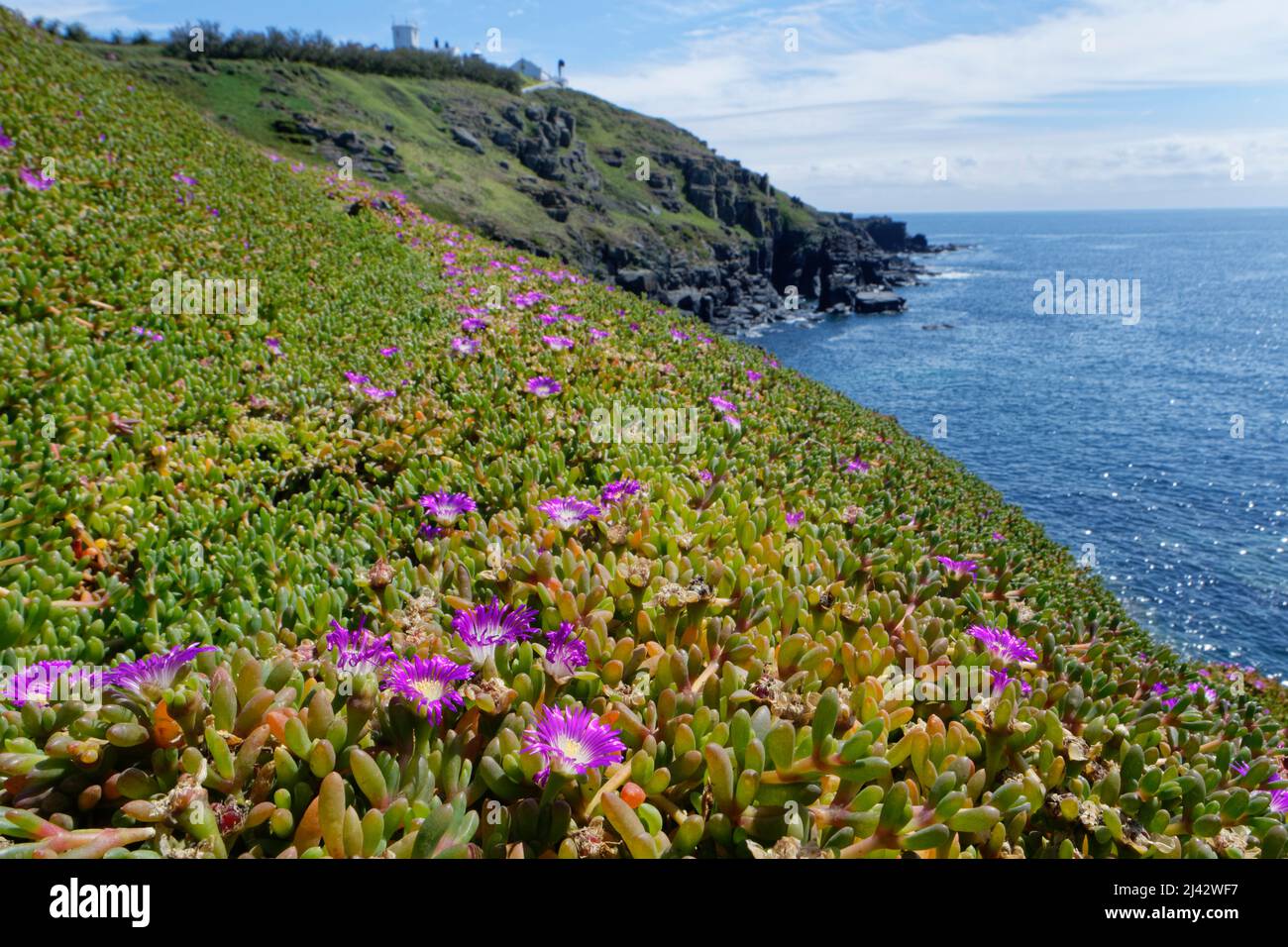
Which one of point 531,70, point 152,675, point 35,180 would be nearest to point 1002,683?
point 152,675

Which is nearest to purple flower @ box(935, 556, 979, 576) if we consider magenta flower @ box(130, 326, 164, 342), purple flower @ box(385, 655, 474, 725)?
purple flower @ box(385, 655, 474, 725)

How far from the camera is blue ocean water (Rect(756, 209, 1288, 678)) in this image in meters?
26.7

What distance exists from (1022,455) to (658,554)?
134 feet

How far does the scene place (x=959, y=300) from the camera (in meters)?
94.0

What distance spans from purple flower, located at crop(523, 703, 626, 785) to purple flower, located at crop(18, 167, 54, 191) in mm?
10389

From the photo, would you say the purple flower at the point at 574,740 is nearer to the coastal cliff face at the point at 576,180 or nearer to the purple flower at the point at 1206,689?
the purple flower at the point at 1206,689

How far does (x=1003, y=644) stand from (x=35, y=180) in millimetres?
11614

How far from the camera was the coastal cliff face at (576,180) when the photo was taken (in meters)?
56.0

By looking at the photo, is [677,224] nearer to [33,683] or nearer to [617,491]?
[617,491]

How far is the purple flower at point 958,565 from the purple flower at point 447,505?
8.81ft

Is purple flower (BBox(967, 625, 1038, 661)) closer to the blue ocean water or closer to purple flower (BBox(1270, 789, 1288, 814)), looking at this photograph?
purple flower (BBox(1270, 789, 1288, 814))
